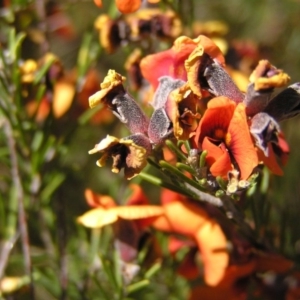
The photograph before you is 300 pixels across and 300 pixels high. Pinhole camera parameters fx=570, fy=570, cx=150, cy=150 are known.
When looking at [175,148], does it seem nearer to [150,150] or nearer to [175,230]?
[150,150]

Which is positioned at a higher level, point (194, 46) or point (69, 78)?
point (194, 46)

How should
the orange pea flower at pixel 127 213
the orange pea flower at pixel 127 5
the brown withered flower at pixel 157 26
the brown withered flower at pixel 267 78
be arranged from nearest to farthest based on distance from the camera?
the brown withered flower at pixel 267 78, the orange pea flower at pixel 127 5, the orange pea flower at pixel 127 213, the brown withered flower at pixel 157 26

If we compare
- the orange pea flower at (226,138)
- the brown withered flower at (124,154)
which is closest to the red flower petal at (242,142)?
the orange pea flower at (226,138)

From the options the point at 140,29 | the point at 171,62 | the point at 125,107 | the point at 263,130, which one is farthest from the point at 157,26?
the point at 263,130

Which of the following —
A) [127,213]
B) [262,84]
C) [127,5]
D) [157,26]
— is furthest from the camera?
[157,26]

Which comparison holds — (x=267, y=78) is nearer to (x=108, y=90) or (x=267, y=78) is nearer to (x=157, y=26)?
(x=108, y=90)

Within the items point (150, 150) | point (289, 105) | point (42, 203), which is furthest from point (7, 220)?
point (289, 105)

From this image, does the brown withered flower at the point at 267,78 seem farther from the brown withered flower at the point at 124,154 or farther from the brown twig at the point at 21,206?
the brown twig at the point at 21,206
